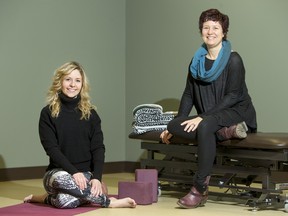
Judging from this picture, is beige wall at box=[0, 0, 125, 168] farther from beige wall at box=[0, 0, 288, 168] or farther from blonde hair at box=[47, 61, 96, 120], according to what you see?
blonde hair at box=[47, 61, 96, 120]

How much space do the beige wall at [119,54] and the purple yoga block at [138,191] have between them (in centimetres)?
139

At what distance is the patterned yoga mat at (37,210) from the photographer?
3.33 meters

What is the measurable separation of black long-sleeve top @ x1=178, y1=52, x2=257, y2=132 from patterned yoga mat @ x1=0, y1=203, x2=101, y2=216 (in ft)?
2.84

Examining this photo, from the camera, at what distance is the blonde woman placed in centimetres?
347

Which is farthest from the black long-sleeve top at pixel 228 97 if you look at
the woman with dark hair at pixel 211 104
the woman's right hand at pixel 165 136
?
the woman's right hand at pixel 165 136

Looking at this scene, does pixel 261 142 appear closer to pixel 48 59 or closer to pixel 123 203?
pixel 123 203

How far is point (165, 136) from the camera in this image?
13.0ft

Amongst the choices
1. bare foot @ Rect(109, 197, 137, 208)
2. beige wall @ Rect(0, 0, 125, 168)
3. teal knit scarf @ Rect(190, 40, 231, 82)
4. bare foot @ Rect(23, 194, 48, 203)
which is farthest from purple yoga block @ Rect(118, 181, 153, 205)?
beige wall @ Rect(0, 0, 125, 168)

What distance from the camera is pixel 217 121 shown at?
3619 mm

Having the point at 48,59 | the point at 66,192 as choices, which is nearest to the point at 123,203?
the point at 66,192

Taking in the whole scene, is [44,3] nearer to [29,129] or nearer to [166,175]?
[29,129]

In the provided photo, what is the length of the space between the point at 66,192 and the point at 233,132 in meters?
0.96

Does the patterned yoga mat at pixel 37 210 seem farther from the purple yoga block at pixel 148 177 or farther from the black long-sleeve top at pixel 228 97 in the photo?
the black long-sleeve top at pixel 228 97

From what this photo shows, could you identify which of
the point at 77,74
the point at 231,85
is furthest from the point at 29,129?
the point at 231,85
